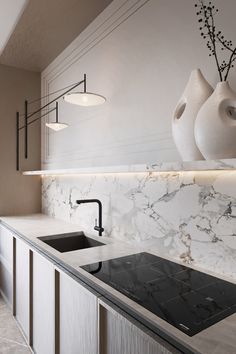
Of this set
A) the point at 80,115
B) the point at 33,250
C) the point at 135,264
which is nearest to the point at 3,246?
the point at 33,250

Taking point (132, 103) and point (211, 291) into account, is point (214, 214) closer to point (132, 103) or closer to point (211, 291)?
point (211, 291)

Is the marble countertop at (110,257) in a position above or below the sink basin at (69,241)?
above

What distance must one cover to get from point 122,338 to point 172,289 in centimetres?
30

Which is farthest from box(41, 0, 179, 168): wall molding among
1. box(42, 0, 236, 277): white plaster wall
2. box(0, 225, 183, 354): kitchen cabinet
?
box(0, 225, 183, 354): kitchen cabinet

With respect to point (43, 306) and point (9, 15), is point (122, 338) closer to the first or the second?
point (43, 306)

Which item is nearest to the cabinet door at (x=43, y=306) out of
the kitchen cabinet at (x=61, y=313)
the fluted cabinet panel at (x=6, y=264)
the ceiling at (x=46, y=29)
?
the kitchen cabinet at (x=61, y=313)

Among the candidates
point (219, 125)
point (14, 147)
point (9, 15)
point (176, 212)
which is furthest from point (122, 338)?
point (14, 147)

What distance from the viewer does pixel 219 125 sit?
111 centimetres

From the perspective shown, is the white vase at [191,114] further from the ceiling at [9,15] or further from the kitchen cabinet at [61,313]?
the ceiling at [9,15]

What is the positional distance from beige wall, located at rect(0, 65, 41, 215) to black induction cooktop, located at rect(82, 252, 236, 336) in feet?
7.27

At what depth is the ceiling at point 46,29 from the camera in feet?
7.18

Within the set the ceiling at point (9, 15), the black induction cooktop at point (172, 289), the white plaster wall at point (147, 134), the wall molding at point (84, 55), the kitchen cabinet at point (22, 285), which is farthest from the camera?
the ceiling at point (9, 15)

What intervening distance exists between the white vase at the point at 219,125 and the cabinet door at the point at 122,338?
2.45 feet

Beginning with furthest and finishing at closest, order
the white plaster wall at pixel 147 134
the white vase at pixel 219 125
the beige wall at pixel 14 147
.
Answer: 1. the beige wall at pixel 14 147
2. the white plaster wall at pixel 147 134
3. the white vase at pixel 219 125
